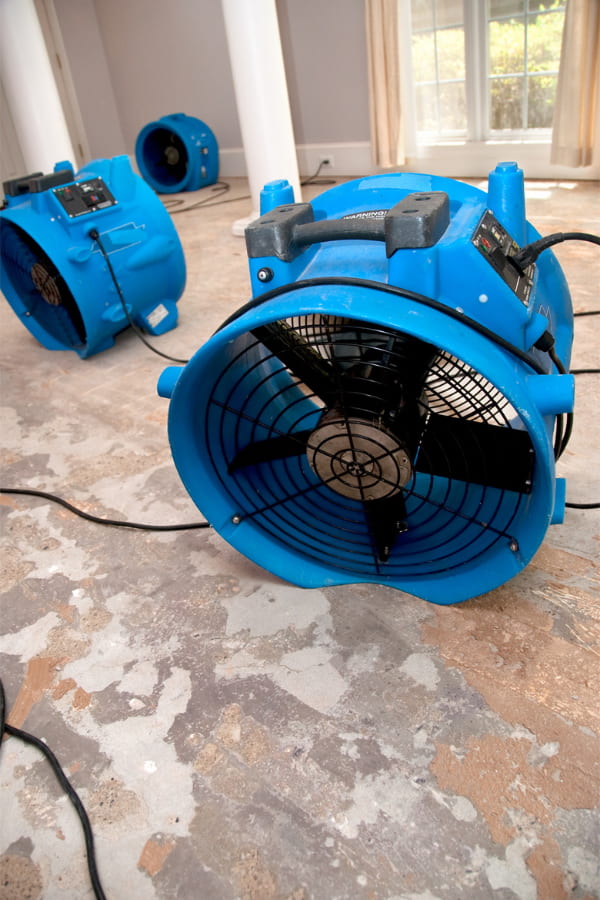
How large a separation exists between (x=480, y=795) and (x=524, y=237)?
1047 mm

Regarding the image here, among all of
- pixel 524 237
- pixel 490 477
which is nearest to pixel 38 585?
pixel 490 477

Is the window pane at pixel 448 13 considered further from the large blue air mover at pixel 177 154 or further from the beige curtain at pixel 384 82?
the large blue air mover at pixel 177 154

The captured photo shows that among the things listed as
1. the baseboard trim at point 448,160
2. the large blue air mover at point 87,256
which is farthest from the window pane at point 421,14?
the large blue air mover at point 87,256

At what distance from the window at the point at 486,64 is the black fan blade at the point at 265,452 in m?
3.75

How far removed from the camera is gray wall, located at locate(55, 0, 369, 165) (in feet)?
15.6

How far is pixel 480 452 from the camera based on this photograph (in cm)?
114

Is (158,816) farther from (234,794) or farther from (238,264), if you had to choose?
(238,264)

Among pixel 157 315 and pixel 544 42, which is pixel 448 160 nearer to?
pixel 544 42

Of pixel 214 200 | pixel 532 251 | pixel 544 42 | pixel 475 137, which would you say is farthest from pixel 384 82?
pixel 532 251

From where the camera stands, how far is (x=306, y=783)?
3.52 ft

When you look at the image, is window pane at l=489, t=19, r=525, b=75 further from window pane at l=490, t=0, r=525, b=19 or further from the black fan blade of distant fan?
→ the black fan blade of distant fan

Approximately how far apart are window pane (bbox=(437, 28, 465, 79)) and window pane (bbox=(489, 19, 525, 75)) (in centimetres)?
19

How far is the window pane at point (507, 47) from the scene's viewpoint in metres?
4.02

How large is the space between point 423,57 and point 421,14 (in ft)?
0.78
